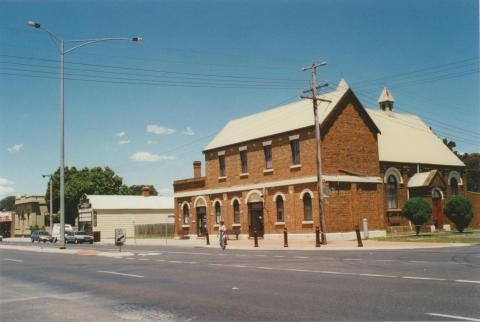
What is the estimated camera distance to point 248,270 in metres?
15.2

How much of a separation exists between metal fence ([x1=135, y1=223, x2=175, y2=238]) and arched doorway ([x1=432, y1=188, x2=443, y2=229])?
92.0ft

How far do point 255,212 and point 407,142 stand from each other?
15.2 meters

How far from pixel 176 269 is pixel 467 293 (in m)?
9.48

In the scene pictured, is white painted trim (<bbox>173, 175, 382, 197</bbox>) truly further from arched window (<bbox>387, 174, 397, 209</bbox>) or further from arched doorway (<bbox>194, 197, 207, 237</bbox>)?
arched window (<bbox>387, 174, 397, 209</bbox>)

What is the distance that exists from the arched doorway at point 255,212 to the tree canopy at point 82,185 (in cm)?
4080

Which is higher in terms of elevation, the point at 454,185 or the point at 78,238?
the point at 454,185

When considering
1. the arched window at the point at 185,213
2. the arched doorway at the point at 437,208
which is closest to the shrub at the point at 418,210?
the arched doorway at the point at 437,208

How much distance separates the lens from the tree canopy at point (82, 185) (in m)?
73.9

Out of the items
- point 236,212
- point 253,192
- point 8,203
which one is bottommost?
point 236,212

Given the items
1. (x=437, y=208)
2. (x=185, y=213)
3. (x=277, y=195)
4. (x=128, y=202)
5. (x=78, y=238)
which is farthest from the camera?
(x=128, y=202)

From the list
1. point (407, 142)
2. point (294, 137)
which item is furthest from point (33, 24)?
point (407, 142)

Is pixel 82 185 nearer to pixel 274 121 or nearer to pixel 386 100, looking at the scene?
pixel 274 121

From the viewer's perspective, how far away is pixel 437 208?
137 ft

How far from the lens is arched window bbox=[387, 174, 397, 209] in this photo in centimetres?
3953
